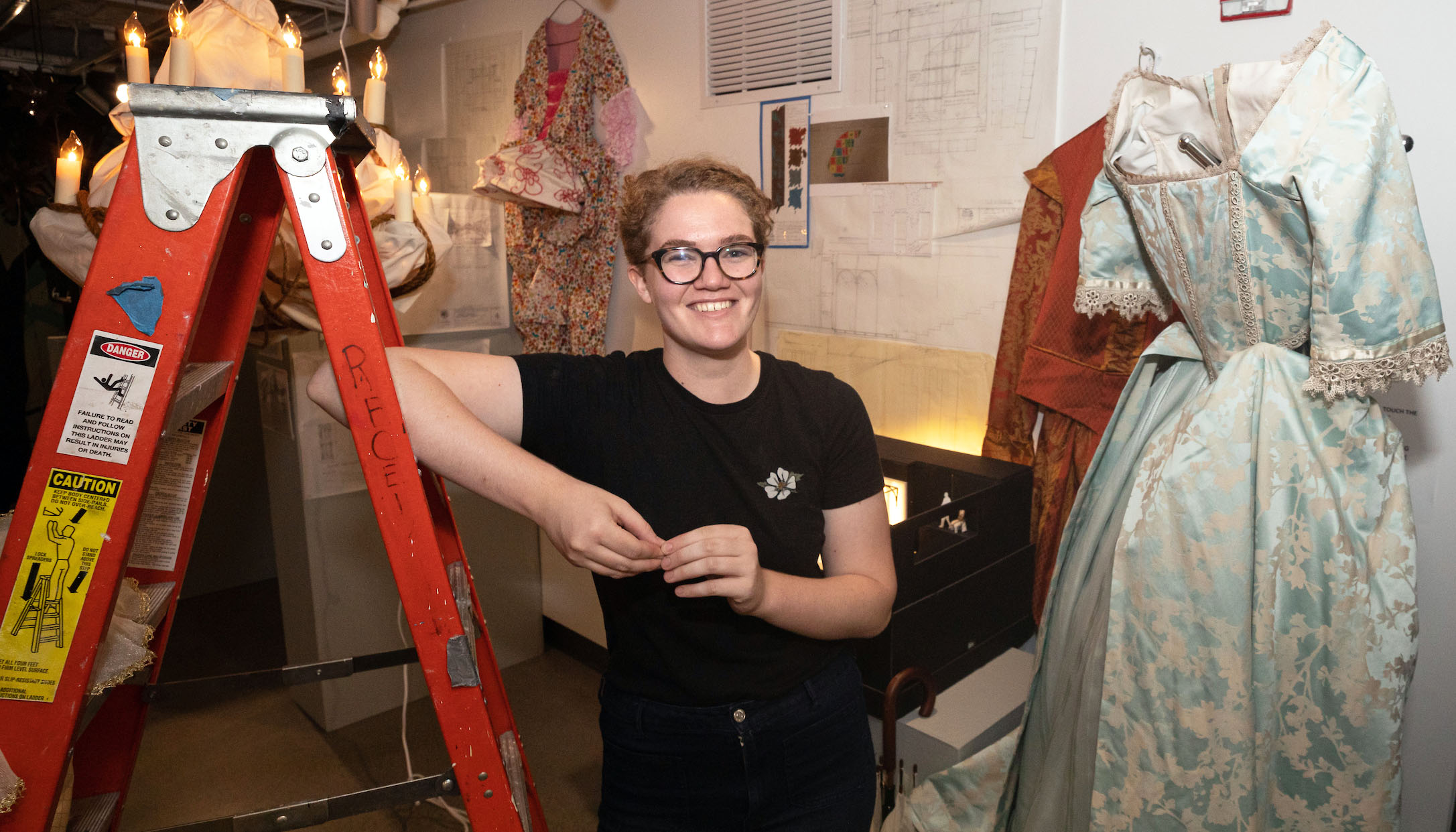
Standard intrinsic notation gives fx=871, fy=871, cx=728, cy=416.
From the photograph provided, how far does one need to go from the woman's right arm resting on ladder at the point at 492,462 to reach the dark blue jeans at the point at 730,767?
31 cm

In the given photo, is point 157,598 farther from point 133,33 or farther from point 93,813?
point 133,33

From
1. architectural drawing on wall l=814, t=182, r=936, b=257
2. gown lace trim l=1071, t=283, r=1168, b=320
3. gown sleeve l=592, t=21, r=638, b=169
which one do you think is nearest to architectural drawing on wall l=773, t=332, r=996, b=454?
architectural drawing on wall l=814, t=182, r=936, b=257

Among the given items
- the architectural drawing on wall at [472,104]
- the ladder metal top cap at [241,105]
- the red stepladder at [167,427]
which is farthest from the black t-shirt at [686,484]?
the architectural drawing on wall at [472,104]

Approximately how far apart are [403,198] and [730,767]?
5.10ft

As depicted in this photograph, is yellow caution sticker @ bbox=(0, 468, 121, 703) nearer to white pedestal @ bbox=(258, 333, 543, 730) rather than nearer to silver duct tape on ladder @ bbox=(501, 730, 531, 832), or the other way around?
silver duct tape on ladder @ bbox=(501, 730, 531, 832)

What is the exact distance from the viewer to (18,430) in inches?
123

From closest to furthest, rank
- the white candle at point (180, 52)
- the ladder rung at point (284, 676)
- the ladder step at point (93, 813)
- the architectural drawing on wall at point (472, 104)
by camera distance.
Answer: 1. the ladder step at point (93, 813)
2. the ladder rung at point (284, 676)
3. the white candle at point (180, 52)
4. the architectural drawing on wall at point (472, 104)

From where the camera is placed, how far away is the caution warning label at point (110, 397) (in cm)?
83

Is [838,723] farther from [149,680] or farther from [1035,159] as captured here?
[1035,159]

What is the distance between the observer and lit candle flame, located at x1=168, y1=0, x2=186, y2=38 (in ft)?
5.24

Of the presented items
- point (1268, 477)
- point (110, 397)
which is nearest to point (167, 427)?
point (110, 397)

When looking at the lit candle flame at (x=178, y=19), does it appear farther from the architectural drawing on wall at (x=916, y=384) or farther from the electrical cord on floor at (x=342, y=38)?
the architectural drawing on wall at (x=916, y=384)

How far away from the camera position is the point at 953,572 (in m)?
1.85

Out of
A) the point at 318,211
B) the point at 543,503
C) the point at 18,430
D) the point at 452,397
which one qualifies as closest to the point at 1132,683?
the point at 543,503
